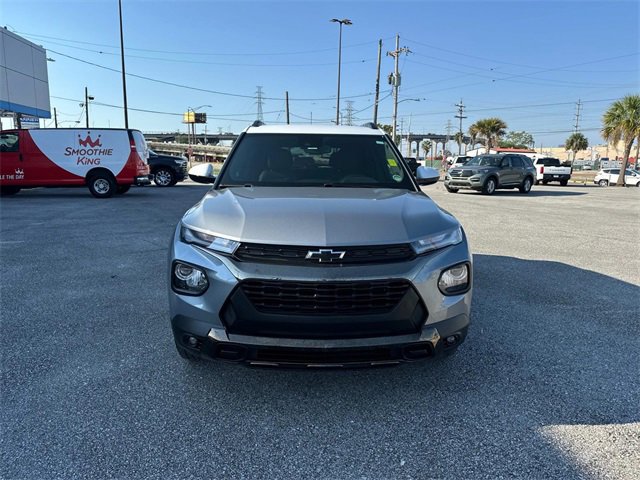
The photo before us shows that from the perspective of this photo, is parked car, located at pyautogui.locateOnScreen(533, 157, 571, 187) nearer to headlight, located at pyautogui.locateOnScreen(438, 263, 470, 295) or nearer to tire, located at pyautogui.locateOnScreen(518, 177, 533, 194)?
tire, located at pyautogui.locateOnScreen(518, 177, 533, 194)

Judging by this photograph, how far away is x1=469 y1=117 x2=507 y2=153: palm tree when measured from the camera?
64.1 m

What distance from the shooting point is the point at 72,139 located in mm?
14266

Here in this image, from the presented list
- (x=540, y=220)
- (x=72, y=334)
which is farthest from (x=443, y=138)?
(x=72, y=334)

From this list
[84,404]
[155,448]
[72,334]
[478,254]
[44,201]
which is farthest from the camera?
[44,201]

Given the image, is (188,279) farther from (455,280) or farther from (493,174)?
(493,174)

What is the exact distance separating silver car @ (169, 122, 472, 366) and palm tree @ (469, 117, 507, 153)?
67.2 m

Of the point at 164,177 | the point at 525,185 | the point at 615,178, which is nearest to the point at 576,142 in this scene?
the point at 615,178

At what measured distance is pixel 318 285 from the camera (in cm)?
232

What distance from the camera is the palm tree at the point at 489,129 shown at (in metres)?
64.1

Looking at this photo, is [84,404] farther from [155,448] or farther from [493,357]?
[493,357]

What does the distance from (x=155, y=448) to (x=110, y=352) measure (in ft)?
4.27

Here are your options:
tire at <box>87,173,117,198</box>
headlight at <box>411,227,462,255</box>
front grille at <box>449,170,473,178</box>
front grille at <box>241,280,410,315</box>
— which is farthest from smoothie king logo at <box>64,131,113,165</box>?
headlight at <box>411,227,462,255</box>

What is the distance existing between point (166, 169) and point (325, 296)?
19281 millimetres

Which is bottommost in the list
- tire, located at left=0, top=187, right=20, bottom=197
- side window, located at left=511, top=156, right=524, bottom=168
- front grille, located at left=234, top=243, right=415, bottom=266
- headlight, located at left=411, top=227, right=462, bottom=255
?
tire, located at left=0, top=187, right=20, bottom=197
